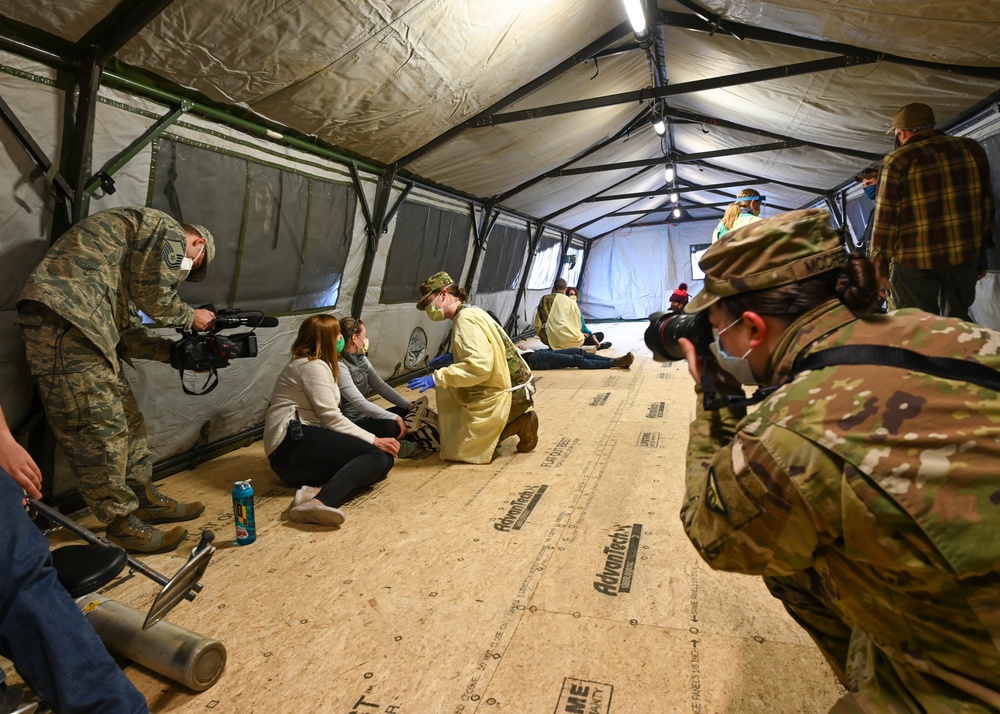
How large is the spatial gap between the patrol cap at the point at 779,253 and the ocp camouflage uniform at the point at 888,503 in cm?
8

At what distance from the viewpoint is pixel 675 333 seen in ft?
4.03

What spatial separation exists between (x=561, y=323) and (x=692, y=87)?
2900 millimetres

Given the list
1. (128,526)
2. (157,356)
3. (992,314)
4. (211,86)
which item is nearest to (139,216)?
(157,356)

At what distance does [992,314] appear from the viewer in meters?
4.14

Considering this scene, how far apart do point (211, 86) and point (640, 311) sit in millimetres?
11225

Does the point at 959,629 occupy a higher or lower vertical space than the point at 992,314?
lower

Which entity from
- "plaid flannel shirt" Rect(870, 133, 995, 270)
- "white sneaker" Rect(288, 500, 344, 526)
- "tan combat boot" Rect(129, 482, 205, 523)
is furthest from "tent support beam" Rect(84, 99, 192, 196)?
"plaid flannel shirt" Rect(870, 133, 995, 270)

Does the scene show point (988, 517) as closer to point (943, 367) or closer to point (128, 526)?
point (943, 367)

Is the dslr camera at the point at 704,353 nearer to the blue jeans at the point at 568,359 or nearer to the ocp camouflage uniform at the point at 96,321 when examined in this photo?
the ocp camouflage uniform at the point at 96,321

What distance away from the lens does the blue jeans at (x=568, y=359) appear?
6.37 m

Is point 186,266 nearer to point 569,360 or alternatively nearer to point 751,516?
point 751,516

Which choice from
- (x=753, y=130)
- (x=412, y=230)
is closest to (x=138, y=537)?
(x=412, y=230)

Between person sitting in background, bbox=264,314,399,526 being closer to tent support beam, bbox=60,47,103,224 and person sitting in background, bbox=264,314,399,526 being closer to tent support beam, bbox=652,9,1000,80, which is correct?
tent support beam, bbox=60,47,103,224

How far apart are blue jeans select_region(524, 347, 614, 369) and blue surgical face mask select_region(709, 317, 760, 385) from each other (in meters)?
5.31
